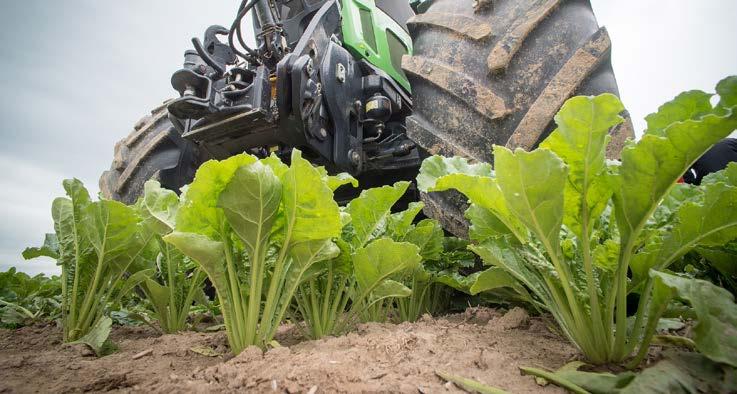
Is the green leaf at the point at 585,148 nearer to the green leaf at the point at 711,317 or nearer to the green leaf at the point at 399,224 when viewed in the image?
the green leaf at the point at 711,317

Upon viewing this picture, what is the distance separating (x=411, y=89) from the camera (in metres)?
1.55

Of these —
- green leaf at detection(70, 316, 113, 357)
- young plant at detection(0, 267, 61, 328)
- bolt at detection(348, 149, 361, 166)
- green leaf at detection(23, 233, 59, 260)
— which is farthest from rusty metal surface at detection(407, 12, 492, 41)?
young plant at detection(0, 267, 61, 328)

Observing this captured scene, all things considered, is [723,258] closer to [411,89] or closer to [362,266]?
[362,266]

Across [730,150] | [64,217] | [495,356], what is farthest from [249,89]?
[730,150]

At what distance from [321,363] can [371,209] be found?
486 mm

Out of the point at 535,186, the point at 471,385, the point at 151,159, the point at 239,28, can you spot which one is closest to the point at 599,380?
the point at 471,385

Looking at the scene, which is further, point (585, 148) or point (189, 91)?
point (189, 91)

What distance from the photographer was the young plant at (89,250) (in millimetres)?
998

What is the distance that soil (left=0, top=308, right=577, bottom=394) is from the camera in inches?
21.1

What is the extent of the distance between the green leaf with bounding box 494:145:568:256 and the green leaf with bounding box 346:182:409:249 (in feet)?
1.22

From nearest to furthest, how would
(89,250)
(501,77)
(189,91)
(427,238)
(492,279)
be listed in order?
(492,279), (89,250), (427,238), (501,77), (189,91)

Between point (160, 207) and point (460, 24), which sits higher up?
point (460, 24)

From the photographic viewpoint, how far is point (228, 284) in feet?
2.74

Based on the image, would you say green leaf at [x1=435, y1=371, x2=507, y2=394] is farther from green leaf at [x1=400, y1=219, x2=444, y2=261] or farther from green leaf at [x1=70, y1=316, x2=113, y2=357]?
green leaf at [x1=70, y1=316, x2=113, y2=357]
